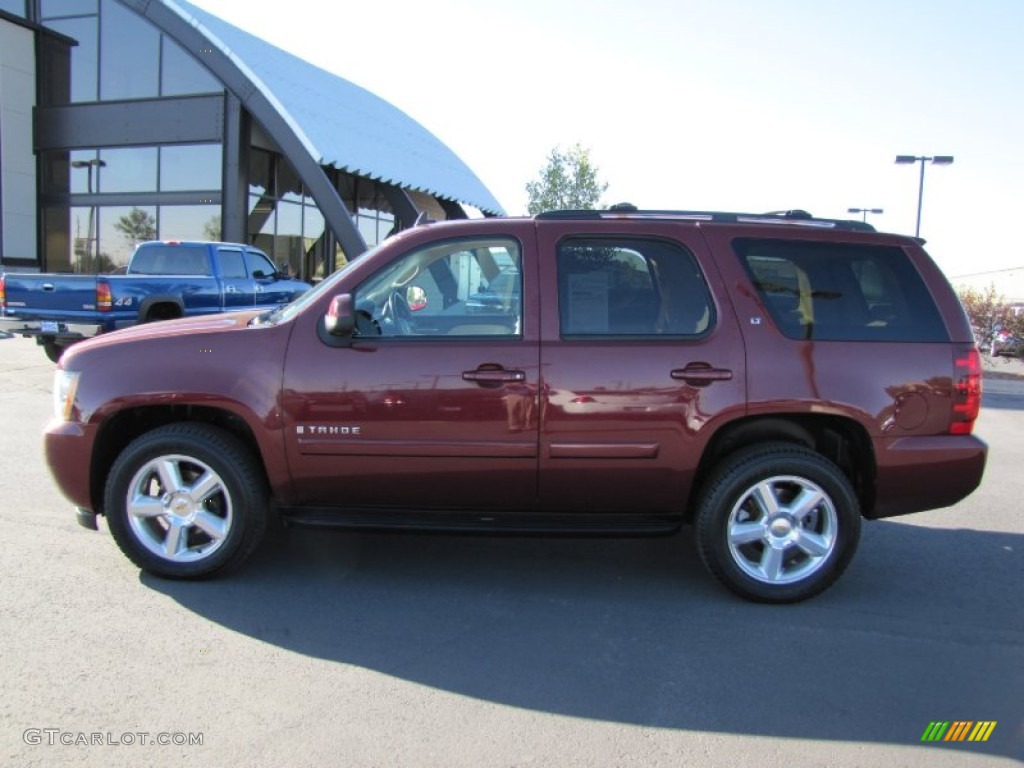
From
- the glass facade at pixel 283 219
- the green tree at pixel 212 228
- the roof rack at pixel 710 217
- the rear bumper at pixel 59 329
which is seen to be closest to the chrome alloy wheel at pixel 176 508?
the roof rack at pixel 710 217

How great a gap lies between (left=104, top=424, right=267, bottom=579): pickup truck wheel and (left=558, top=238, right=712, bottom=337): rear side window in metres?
1.81

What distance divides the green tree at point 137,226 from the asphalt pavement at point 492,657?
18.9 metres

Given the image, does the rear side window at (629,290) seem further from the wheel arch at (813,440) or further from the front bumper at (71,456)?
the front bumper at (71,456)

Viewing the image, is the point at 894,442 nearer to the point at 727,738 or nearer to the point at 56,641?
the point at 727,738

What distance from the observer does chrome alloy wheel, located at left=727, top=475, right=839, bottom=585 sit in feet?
12.9

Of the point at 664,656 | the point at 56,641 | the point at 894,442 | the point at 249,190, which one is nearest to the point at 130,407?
the point at 56,641

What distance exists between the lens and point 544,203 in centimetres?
3747

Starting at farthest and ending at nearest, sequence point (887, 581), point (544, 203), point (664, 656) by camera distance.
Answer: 1. point (544, 203)
2. point (887, 581)
3. point (664, 656)

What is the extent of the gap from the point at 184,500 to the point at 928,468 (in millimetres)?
3767

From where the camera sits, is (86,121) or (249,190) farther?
(86,121)

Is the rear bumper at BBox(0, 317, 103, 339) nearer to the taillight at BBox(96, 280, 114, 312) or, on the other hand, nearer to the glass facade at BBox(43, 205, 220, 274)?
the taillight at BBox(96, 280, 114, 312)

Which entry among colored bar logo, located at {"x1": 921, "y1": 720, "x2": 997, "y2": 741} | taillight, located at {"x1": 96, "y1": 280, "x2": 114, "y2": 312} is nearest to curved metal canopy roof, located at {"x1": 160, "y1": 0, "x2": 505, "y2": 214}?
taillight, located at {"x1": 96, "y1": 280, "x2": 114, "y2": 312}

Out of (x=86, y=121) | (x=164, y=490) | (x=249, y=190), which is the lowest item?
(x=164, y=490)

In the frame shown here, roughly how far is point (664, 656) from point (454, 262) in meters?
2.19
